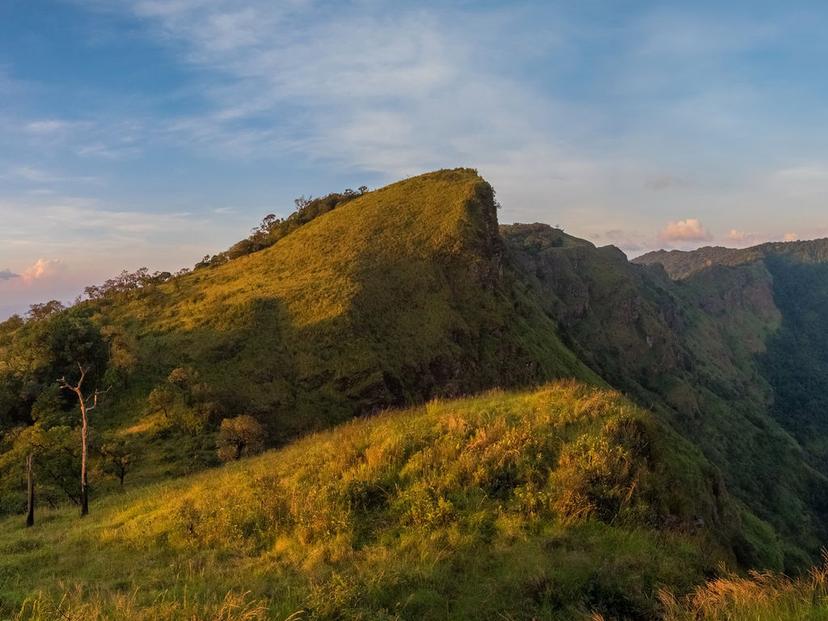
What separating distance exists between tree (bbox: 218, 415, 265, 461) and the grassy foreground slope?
16300mm

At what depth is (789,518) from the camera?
100 metres

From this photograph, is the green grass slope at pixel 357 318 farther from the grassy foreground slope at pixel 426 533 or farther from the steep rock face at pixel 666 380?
the steep rock face at pixel 666 380

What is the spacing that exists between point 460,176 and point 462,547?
282ft

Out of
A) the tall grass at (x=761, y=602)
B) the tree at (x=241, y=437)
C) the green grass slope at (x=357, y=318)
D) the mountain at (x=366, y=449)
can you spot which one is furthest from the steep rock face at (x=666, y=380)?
the tall grass at (x=761, y=602)

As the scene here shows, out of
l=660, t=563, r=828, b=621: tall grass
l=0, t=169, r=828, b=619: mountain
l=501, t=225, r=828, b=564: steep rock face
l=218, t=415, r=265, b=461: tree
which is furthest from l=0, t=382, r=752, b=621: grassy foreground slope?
l=501, t=225, r=828, b=564: steep rock face

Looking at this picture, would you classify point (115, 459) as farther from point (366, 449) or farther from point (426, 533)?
point (426, 533)

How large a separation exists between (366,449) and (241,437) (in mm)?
22006

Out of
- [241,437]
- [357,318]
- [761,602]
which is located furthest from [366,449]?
A: [357,318]

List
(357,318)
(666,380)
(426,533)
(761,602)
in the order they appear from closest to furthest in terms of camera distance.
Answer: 1. (761,602)
2. (426,533)
3. (357,318)
4. (666,380)

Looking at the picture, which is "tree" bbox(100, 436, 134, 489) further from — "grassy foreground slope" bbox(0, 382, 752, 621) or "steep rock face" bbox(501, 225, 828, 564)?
"steep rock face" bbox(501, 225, 828, 564)

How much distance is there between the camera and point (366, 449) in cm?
1389

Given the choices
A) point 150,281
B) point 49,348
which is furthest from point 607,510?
point 150,281

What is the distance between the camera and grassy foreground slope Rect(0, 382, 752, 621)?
27.8 ft

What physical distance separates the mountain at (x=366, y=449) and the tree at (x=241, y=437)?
1357 mm
